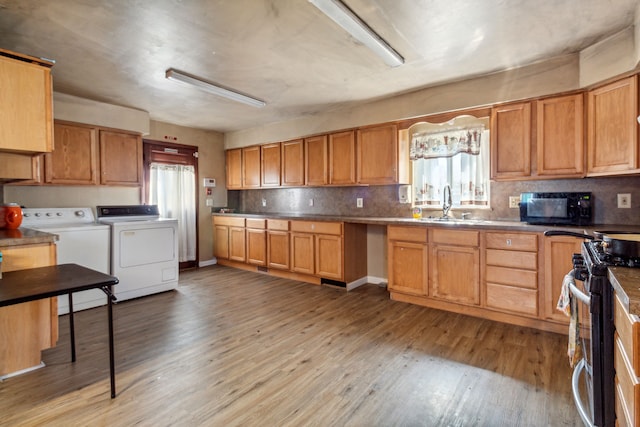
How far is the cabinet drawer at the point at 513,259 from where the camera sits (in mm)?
2794

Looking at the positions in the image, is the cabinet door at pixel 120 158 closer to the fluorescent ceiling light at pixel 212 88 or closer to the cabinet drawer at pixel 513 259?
the fluorescent ceiling light at pixel 212 88

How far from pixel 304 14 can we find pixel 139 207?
3.64m

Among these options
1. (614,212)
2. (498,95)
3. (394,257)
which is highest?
(498,95)

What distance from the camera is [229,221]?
5.47 m

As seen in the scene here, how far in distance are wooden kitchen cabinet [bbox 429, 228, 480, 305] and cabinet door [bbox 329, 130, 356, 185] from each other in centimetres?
148

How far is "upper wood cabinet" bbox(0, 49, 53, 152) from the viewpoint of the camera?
2.11m

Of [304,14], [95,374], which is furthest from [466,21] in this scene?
[95,374]

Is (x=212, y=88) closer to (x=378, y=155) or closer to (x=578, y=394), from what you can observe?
(x=378, y=155)

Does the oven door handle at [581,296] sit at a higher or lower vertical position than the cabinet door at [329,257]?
higher

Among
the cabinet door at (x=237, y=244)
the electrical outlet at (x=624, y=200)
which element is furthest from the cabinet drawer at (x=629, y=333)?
the cabinet door at (x=237, y=244)

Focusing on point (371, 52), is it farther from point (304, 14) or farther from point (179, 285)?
point (179, 285)

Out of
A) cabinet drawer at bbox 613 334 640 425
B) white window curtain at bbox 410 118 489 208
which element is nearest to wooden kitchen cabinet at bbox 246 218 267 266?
white window curtain at bbox 410 118 489 208

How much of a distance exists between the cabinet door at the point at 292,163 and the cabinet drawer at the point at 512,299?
9.60 feet

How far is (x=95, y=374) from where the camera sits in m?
2.18
